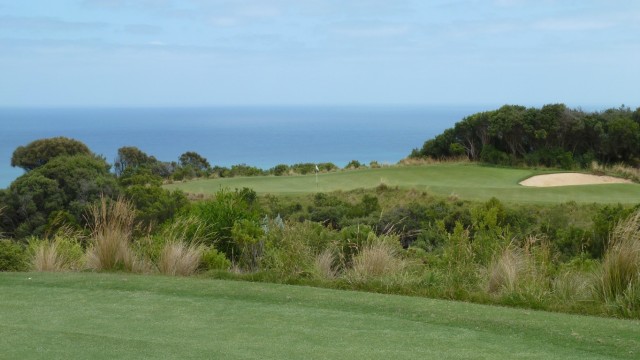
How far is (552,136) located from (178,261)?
30936mm

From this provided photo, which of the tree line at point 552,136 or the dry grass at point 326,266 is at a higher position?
the tree line at point 552,136

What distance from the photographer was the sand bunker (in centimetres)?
2986

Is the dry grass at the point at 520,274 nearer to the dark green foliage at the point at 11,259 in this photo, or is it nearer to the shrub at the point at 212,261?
the shrub at the point at 212,261

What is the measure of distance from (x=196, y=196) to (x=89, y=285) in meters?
19.8

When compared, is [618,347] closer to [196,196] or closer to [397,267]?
[397,267]

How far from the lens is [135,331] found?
5.61 meters

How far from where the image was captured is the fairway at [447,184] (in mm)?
25469

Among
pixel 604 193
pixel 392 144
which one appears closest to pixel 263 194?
pixel 604 193

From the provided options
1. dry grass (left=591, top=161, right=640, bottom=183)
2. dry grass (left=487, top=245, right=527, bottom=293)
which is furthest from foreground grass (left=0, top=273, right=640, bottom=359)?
dry grass (left=591, top=161, right=640, bottom=183)

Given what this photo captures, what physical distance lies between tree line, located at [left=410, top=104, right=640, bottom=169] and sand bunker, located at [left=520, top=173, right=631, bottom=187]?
11.2ft

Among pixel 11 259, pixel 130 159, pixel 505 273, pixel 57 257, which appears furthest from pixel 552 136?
pixel 11 259

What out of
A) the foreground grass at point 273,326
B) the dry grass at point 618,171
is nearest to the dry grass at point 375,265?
the foreground grass at point 273,326

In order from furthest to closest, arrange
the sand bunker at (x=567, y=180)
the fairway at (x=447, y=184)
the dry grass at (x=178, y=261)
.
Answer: the sand bunker at (x=567, y=180)
the fairway at (x=447, y=184)
the dry grass at (x=178, y=261)

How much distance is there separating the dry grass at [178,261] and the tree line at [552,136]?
93.5 feet
